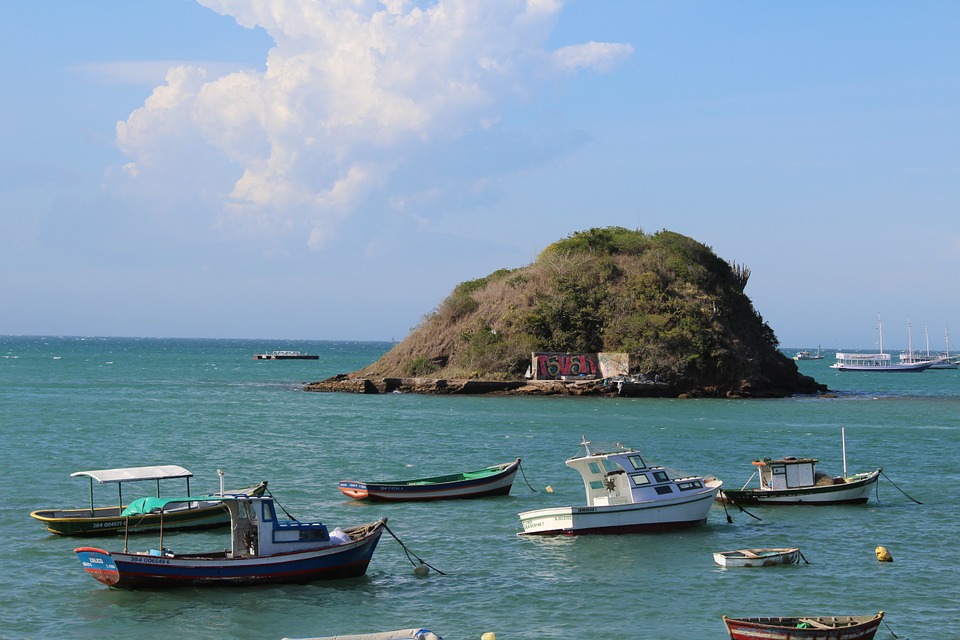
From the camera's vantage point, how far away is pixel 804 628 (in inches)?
735

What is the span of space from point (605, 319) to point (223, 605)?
7131cm

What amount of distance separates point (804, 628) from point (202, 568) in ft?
42.1

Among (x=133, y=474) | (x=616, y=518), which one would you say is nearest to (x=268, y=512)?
(x=133, y=474)

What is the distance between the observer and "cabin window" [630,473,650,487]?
3041 cm

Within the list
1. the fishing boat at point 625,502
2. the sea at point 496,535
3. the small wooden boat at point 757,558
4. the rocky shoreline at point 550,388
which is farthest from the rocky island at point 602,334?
the small wooden boat at point 757,558

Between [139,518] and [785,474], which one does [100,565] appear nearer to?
[139,518]

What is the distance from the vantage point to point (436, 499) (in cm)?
3622

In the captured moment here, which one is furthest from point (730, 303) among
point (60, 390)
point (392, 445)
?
point (60, 390)

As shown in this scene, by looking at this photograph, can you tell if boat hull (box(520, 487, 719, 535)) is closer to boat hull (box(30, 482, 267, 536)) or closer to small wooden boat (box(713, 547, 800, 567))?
small wooden boat (box(713, 547, 800, 567))

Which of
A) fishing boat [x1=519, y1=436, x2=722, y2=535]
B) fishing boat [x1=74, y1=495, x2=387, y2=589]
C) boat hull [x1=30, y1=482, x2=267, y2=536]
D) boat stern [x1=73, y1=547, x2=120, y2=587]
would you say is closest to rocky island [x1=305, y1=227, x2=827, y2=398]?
fishing boat [x1=519, y1=436, x2=722, y2=535]

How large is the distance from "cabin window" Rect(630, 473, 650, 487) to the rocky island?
178 ft

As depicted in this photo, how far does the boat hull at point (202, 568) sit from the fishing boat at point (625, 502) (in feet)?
24.7

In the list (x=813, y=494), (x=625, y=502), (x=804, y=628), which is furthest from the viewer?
(x=813, y=494)

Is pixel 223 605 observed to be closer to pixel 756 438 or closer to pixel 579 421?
pixel 756 438
